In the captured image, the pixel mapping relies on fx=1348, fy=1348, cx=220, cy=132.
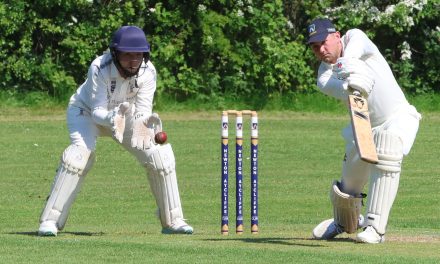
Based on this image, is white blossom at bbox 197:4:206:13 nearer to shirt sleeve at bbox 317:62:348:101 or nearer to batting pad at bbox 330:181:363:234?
batting pad at bbox 330:181:363:234

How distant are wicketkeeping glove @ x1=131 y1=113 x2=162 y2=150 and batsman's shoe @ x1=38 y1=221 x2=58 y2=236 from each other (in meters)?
0.82

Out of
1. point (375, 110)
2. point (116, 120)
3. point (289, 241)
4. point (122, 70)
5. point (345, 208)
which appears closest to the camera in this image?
point (375, 110)

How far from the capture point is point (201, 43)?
78.0 feet

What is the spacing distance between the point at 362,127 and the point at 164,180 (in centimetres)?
216

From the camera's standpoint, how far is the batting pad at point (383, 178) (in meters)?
8.59

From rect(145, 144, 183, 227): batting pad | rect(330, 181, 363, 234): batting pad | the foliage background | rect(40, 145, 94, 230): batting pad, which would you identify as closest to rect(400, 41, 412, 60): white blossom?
the foliage background

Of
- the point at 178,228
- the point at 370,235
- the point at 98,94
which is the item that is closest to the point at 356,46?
the point at 370,235

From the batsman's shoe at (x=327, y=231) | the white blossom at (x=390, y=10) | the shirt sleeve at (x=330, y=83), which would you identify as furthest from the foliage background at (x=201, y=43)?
the shirt sleeve at (x=330, y=83)

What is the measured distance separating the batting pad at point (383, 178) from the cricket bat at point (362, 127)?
233 mm

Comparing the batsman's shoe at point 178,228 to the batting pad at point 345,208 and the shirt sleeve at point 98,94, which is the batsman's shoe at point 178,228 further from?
the batting pad at point 345,208

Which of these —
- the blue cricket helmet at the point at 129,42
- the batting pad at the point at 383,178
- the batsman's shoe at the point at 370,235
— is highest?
the blue cricket helmet at the point at 129,42

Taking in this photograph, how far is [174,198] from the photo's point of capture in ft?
33.0

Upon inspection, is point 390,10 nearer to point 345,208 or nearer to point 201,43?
point 201,43

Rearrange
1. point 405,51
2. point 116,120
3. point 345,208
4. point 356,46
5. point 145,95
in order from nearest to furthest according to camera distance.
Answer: point 356,46
point 345,208
point 116,120
point 145,95
point 405,51
